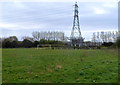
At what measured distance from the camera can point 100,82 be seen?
6.65 meters

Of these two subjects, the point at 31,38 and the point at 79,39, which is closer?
the point at 79,39

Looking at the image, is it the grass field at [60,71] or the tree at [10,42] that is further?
the tree at [10,42]

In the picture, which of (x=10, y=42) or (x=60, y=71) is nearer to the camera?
(x=60, y=71)

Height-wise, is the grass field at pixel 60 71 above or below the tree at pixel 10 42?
below

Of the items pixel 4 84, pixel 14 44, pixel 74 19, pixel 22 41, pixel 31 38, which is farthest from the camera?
pixel 31 38

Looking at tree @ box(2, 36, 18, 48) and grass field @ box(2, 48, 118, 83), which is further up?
tree @ box(2, 36, 18, 48)

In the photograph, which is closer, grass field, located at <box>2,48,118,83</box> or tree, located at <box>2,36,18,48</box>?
grass field, located at <box>2,48,118,83</box>

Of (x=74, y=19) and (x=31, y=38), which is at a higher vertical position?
(x=74, y=19)

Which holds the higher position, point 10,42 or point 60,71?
point 10,42

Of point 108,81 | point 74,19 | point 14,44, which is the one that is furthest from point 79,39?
point 108,81

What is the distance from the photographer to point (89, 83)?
653cm

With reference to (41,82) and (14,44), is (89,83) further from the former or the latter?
(14,44)

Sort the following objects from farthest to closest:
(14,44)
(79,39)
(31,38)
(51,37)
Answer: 1. (51,37)
2. (31,38)
3. (14,44)
4. (79,39)

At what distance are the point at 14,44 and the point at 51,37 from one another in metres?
25.4
